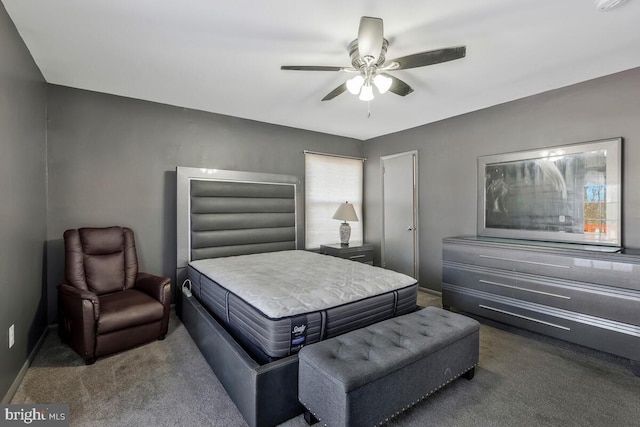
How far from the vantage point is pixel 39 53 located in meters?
2.43

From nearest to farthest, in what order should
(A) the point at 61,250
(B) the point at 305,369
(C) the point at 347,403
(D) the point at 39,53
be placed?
1. (C) the point at 347,403
2. (B) the point at 305,369
3. (D) the point at 39,53
4. (A) the point at 61,250

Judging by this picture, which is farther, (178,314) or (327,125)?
(327,125)

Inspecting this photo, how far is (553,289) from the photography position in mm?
2678

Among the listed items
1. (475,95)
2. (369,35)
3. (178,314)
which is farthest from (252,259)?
(475,95)

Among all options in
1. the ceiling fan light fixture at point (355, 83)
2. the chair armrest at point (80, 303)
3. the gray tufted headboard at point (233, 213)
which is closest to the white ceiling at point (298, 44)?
the ceiling fan light fixture at point (355, 83)

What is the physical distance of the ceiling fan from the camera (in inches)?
69.4

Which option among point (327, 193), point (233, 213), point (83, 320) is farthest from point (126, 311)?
point (327, 193)

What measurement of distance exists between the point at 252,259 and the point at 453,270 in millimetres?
2336

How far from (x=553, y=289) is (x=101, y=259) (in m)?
4.28

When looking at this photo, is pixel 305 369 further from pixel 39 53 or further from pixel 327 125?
pixel 327 125

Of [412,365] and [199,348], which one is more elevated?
[412,365]

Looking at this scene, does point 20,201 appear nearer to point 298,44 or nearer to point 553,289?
point 298,44

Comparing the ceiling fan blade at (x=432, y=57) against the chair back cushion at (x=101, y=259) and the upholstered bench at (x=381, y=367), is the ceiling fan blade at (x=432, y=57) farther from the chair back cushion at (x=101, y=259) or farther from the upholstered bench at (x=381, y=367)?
the chair back cushion at (x=101, y=259)

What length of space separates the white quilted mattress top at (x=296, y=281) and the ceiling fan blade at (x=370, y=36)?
1.64 metres
